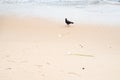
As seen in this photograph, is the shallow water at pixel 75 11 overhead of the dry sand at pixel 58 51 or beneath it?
beneath

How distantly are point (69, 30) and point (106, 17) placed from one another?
5.29ft

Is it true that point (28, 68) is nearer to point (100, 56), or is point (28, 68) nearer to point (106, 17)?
point (100, 56)

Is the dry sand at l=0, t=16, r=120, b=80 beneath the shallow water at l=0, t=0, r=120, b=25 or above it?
above

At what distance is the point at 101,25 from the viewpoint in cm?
544

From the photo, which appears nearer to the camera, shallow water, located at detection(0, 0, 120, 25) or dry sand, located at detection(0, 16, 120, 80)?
dry sand, located at detection(0, 16, 120, 80)

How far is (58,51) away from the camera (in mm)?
3588

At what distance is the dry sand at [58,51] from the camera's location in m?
2.78

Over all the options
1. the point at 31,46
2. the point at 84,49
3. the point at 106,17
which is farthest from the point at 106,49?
the point at 106,17

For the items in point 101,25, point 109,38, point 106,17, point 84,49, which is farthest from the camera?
point 106,17

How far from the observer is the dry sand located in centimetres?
278

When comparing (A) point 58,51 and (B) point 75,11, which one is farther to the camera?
(B) point 75,11

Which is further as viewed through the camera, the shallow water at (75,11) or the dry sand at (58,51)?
the shallow water at (75,11)

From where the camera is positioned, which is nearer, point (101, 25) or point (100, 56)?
point (100, 56)

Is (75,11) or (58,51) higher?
(58,51)
